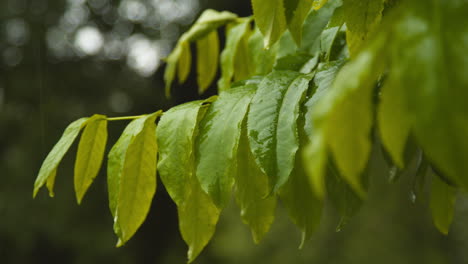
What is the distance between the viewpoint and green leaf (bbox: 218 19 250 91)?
63cm

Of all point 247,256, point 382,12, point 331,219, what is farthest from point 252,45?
point 247,256

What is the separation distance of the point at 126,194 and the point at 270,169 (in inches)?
5.0

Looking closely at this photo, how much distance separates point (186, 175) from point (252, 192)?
6cm

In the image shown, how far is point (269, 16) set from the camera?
0.33m

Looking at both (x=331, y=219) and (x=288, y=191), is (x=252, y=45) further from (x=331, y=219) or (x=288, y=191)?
(x=331, y=219)

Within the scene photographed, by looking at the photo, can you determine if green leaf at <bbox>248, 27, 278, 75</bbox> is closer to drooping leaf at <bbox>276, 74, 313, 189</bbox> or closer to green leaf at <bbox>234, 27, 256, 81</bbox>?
green leaf at <bbox>234, 27, 256, 81</bbox>

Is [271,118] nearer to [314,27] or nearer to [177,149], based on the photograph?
[177,149]

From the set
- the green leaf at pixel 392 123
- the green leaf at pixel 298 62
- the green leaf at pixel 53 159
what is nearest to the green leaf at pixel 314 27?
the green leaf at pixel 298 62

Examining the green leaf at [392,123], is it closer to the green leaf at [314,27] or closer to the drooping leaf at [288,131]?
the drooping leaf at [288,131]

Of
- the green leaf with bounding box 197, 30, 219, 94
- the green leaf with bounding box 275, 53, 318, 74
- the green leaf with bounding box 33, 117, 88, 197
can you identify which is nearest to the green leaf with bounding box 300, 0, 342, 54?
the green leaf with bounding box 275, 53, 318, 74

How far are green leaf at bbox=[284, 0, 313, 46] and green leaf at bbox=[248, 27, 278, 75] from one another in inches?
9.3

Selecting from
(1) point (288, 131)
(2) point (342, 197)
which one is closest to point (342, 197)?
(2) point (342, 197)

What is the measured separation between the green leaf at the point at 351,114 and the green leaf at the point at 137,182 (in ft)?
0.75

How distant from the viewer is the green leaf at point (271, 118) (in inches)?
12.7
